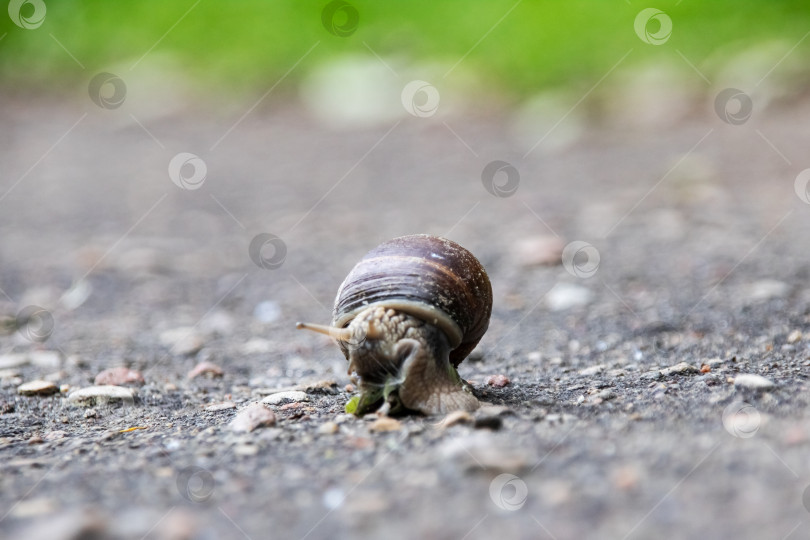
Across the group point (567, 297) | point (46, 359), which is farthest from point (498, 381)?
point (46, 359)

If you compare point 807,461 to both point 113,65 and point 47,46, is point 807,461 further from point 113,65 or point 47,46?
point 47,46

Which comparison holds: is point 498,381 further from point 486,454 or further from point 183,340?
point 183,340

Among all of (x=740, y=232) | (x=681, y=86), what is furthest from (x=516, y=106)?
(x=740, y=232)

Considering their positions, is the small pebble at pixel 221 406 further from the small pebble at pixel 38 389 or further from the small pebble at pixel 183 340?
the small pebble at pixel 183 340

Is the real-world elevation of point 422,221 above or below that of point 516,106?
below

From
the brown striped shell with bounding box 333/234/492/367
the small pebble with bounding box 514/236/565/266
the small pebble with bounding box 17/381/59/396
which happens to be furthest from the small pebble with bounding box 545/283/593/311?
the small pebble with bounding box 17/381/59/396
